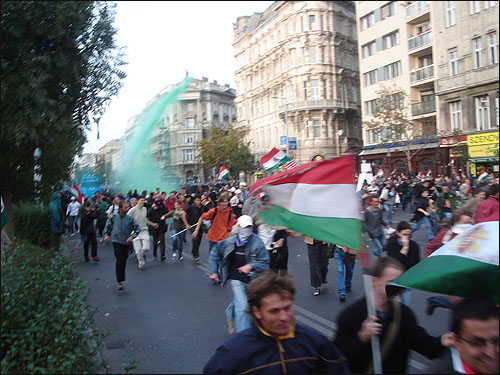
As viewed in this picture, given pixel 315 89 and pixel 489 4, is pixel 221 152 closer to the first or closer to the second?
pixel 315 89

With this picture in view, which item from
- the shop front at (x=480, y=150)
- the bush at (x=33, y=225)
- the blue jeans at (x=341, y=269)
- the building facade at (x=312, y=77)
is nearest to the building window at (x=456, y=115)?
the shop front at (x=480, y=150)

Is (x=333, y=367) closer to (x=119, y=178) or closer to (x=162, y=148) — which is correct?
(x=119, y=178)

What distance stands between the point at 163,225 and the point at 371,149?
32.5 meters

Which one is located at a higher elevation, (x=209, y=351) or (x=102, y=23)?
(x=102, y=23)

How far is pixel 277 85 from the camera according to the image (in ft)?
184

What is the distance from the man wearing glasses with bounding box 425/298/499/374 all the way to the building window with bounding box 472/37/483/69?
31906 mm

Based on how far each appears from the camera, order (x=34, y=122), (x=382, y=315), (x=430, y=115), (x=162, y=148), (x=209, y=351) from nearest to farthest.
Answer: (x=382, y=315), (x=209, y=351), (x=34, y=122), (x=430, y=115), (x=162, y=148)

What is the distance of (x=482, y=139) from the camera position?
29344mm

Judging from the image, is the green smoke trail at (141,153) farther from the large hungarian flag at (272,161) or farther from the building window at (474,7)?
the large hungarian flag at (272,161)

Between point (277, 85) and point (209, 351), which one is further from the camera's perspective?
point (277, 85)

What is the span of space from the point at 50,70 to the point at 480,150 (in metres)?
28.2

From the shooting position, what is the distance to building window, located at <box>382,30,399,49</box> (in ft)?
130

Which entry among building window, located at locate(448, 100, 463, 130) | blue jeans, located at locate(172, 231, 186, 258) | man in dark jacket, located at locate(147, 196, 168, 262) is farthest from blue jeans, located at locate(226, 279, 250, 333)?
building window, located at locate(448, 100, 463, 130)

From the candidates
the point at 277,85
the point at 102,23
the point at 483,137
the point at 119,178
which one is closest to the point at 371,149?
the point at 483,137
